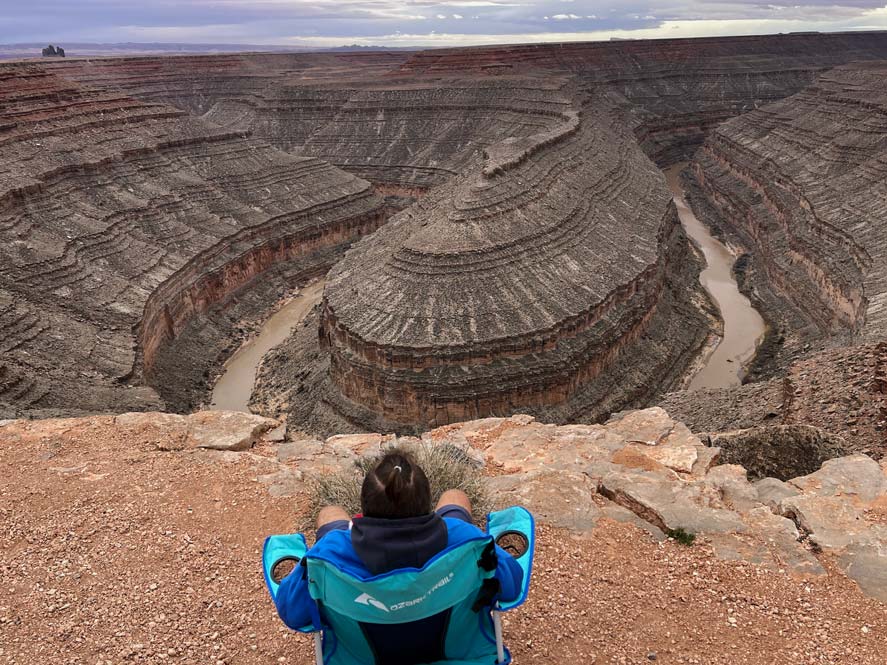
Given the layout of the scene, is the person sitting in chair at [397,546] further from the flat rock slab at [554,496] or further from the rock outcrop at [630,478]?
the rock outcrop at [630,478]

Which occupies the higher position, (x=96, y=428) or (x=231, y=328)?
(x=96, y=428)

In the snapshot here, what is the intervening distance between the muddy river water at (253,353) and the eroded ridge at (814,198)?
1026 inches

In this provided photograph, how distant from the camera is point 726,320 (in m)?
37.5

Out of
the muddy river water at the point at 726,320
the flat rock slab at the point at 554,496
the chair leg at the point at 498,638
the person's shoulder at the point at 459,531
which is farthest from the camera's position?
the muddy river water at the point at 726,320

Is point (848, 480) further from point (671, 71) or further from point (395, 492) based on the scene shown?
point (671, 71)

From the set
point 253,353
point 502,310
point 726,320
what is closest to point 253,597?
point 502,310

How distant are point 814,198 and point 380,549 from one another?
153 feet

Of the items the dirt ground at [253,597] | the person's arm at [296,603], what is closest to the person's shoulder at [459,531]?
the person's arm at [296,603]

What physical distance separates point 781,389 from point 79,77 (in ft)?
293

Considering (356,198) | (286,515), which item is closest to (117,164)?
(356,198)

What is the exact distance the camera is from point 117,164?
3981 cm

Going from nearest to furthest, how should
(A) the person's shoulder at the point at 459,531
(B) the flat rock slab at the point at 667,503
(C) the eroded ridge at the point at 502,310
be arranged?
(A) the person's shoulder at the point at 459,531, (B) the flat rock slab at the point at 667,503, (C) the eroded ridge at the point at 502,310

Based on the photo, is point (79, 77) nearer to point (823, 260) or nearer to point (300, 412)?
point (300, 412)

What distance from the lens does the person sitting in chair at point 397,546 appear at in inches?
172
